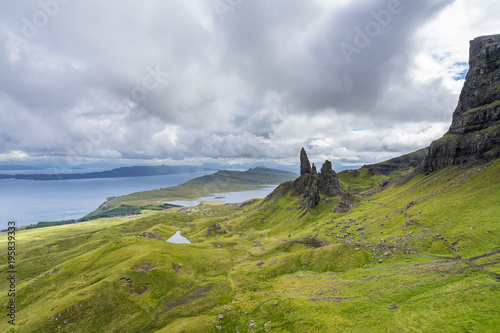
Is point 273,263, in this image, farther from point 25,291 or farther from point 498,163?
point 498,163

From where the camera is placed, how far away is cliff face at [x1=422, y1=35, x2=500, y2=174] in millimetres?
128875

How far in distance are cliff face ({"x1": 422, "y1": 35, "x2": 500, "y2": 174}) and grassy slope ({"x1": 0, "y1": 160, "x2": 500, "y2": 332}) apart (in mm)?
30161

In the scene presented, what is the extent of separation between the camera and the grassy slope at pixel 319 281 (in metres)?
44.0

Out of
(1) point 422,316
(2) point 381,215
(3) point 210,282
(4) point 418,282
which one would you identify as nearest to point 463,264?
(4) point 418,282

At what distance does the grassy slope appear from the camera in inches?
1734

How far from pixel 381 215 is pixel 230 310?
9075 cm

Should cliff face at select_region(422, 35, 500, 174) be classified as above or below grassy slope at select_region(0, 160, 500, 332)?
above

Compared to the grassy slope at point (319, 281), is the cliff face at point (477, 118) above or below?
above

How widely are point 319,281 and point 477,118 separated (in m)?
174

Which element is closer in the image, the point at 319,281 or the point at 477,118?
the point at 319,281

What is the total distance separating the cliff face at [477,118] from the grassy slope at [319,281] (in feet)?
99.0

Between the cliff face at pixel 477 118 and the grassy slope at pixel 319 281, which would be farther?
the cliff face at pixel 477 118

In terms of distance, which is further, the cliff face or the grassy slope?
the cliff face

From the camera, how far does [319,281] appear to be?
70.6 m
